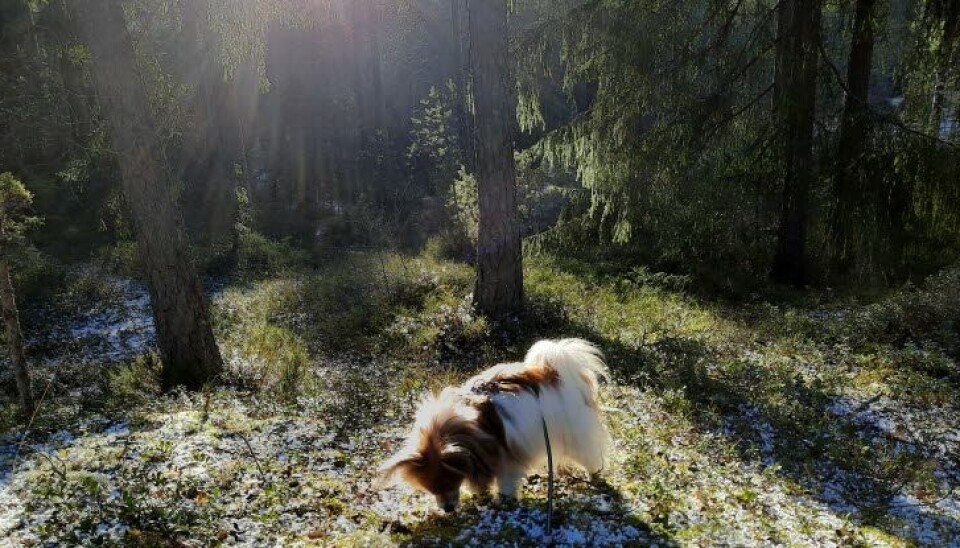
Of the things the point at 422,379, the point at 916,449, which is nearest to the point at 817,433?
the point at 916,449

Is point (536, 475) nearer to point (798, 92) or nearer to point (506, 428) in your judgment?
point (506, 428)

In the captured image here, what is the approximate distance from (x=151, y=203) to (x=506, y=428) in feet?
19.5

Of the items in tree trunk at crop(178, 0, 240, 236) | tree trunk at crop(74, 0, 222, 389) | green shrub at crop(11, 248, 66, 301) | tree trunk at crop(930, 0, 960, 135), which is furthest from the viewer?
tree trunk at crop(178, 0, 240, 236)

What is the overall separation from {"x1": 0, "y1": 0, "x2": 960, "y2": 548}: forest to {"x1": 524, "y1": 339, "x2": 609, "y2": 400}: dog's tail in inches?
6.7

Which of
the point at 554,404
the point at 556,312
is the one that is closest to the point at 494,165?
the point at 556,312

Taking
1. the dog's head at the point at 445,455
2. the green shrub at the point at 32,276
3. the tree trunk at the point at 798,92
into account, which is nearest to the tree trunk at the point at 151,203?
the dog's head at the point at 445,455

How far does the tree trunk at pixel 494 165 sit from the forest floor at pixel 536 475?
698 millimetres

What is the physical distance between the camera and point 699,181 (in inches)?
512

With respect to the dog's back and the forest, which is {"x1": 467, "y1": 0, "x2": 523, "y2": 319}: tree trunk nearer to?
the forest

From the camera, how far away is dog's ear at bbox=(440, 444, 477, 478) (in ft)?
14.5

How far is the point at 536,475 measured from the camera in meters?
5.59

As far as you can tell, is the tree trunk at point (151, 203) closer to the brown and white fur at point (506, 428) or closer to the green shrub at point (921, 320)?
the brown and white fur at point (506, 428)

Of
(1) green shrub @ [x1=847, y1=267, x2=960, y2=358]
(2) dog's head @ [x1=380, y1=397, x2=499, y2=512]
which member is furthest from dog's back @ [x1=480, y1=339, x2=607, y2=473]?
(1) green shrub @ [x1=847, y1=267, x2=960, y2=358]

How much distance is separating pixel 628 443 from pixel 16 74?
22.4 meters
